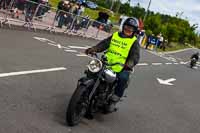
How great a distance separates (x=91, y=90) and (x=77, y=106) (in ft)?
1.18

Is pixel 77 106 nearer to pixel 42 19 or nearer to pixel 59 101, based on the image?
pixel 59 101

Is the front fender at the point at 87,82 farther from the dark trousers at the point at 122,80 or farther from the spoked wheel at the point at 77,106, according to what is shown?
the dark trousers at the point at 122,80

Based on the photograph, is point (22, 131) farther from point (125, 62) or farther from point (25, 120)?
point (125, 62)

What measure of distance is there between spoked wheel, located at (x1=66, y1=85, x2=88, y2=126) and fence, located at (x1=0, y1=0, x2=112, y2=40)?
12.6 m

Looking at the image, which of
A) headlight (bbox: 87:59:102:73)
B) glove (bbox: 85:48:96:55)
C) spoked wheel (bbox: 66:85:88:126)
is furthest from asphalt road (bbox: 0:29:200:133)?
glove (bbox: 85:48:96:55)

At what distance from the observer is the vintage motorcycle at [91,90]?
23.8 feet

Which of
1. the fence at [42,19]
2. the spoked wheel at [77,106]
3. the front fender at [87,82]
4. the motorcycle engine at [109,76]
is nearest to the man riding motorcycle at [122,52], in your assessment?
the motorcycle engine at [109,76]

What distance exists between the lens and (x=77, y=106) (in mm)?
7340

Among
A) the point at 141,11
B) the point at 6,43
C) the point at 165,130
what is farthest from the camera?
the point at 141,11

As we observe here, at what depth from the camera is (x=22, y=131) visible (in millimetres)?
6535

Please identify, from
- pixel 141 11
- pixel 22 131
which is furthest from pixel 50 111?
pixel 141 11

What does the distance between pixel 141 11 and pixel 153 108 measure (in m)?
103

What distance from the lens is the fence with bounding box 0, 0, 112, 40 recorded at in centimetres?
1989

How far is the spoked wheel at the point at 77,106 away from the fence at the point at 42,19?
41.4 feet
